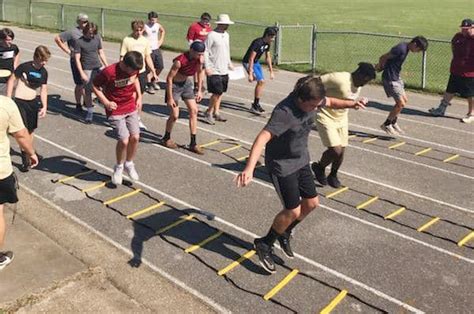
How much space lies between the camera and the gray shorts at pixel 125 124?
7.23m

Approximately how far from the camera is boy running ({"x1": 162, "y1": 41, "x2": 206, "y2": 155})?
8719 mm

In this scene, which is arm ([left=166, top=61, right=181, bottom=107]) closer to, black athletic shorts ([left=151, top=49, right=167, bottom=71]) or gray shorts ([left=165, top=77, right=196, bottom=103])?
gray shorts ([left=165, top=77, right=196, bottom=103])

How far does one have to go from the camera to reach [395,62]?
10.2 metres

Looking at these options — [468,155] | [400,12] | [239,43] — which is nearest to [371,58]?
[239,43]

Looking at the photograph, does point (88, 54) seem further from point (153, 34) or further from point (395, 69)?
point (395, 69)

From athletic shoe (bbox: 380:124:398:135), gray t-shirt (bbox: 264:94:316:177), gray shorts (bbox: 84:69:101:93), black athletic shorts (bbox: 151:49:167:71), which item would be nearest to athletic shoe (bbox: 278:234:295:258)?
gray t-shirt (bbox: 264:94:316:177)

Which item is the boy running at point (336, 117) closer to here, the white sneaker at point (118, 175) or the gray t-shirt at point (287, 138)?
the gray t-shirt at point (287, 138)

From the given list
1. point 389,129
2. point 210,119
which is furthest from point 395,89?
point 210,119

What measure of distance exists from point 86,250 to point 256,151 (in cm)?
241

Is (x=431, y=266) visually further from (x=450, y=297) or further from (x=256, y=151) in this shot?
(x=256, y=151)

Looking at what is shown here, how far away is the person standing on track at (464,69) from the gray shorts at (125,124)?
811 cm

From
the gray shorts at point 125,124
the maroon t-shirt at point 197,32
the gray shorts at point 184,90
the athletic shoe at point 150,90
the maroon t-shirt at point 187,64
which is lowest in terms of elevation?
the gray shorts at point 125,124

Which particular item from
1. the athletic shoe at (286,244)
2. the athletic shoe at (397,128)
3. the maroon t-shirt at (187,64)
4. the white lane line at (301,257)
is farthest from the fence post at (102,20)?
the athletic shoe at (286,244)

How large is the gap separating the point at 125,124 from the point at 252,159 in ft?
10.2
